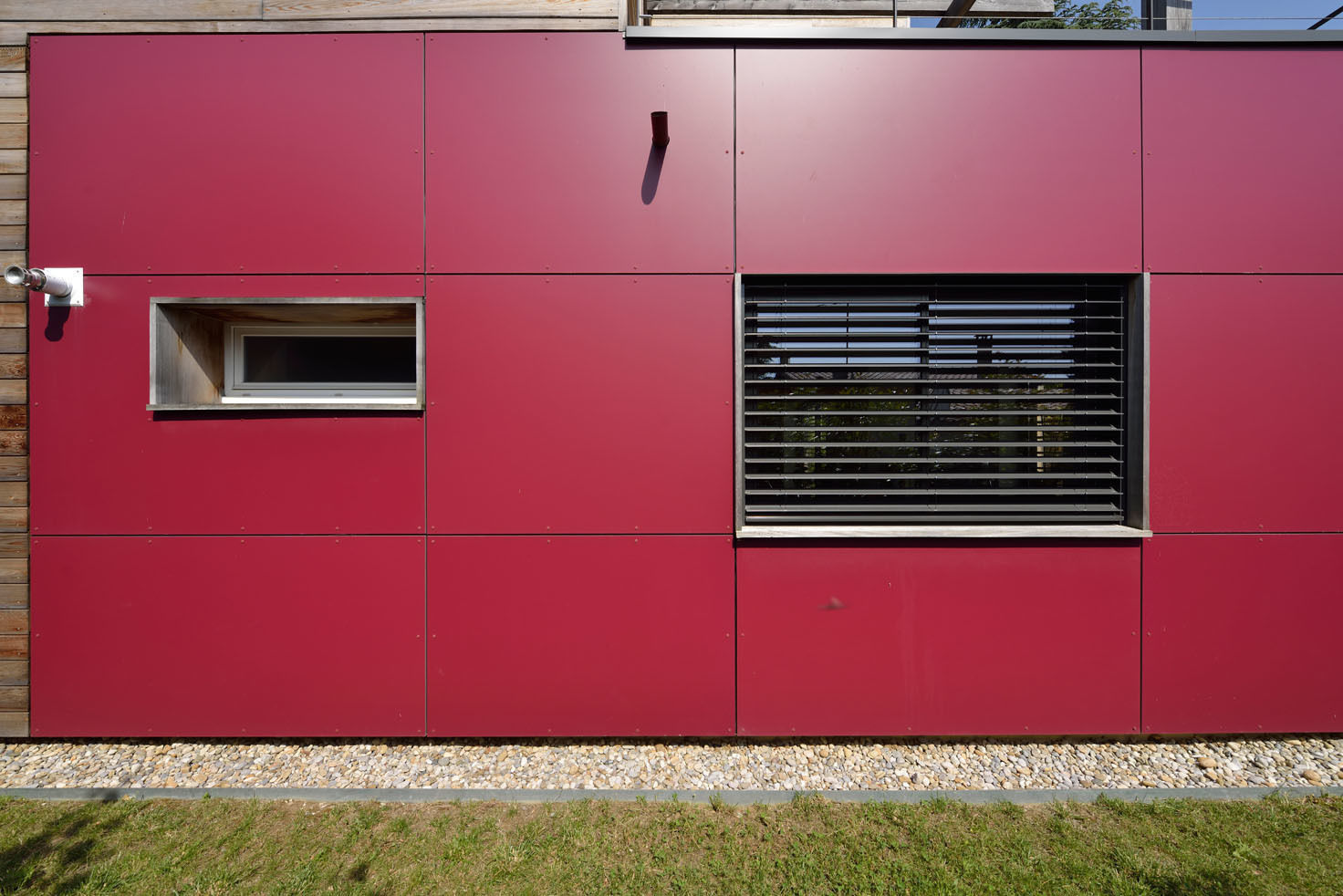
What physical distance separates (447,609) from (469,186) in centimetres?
220

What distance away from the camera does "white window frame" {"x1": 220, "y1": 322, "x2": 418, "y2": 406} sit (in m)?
3.12

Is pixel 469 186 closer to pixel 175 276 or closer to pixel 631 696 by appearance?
pixel 175 276

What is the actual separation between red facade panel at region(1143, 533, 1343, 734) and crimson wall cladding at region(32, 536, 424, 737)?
3889mm

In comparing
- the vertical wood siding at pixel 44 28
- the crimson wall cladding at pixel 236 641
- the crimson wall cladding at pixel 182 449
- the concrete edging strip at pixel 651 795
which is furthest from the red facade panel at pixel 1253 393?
the crimson wall cladding at pixel 236 641

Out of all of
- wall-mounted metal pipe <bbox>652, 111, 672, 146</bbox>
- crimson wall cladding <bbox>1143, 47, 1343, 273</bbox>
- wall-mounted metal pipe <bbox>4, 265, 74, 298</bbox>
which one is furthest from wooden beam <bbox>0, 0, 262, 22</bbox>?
crimson wall cladding <bbox>1143, 47, 1343, 273</bbox>

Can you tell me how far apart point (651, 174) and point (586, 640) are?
2454 mm

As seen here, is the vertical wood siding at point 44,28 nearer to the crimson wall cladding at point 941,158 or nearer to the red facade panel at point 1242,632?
the crimson wall cladding at point 941,158

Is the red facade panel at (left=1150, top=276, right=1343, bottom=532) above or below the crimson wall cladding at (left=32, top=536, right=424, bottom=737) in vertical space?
above

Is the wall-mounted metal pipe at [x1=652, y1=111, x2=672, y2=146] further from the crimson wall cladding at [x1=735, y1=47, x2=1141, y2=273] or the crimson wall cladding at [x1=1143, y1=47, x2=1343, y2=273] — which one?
the crimson wall cladding at [x1=1143, y1=47, x2=1343, y2=273]

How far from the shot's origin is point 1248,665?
2.90m

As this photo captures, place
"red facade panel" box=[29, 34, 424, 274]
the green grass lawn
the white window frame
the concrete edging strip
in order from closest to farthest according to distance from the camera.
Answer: the green grass lawn → the concrete edging strip → "red facade panel" box=[29, 34, 424, 274] → the white window frame

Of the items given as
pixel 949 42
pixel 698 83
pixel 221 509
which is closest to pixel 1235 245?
pixel 949 42

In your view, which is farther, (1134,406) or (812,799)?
(1134,406)

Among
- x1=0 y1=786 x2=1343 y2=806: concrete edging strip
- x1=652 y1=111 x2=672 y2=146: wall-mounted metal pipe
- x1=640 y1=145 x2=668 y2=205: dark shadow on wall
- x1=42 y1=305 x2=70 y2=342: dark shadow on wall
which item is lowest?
x1=0 y1=786 x2=1343 y2=806: concrete edging strip
